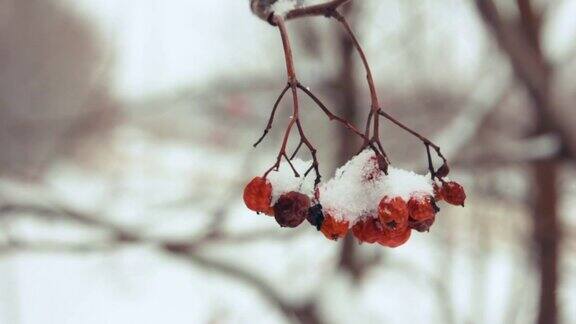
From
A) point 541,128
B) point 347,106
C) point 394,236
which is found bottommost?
point 394,236

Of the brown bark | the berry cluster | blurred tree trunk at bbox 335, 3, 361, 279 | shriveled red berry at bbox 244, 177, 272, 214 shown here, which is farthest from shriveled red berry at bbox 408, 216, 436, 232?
blurred tree trunk at bbox 335, 3, 361, 279

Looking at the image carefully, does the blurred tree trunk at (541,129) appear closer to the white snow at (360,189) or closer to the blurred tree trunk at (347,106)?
the blurred tree trunk at (347,106)

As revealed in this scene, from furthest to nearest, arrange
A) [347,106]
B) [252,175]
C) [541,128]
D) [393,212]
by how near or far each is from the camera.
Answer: [252,175]
[347,106]
[541,128]
[393,212]

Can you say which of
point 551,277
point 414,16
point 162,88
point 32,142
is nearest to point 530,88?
point 551,277

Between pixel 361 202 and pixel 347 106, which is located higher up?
pixel 347 106

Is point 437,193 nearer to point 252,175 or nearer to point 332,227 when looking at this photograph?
point 332,227

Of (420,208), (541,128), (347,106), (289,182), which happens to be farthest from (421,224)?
(347,106)

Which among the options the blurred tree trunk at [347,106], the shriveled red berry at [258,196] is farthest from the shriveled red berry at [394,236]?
the blurred tree trunk at [347,106]

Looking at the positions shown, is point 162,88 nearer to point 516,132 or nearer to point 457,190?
point 516,132
